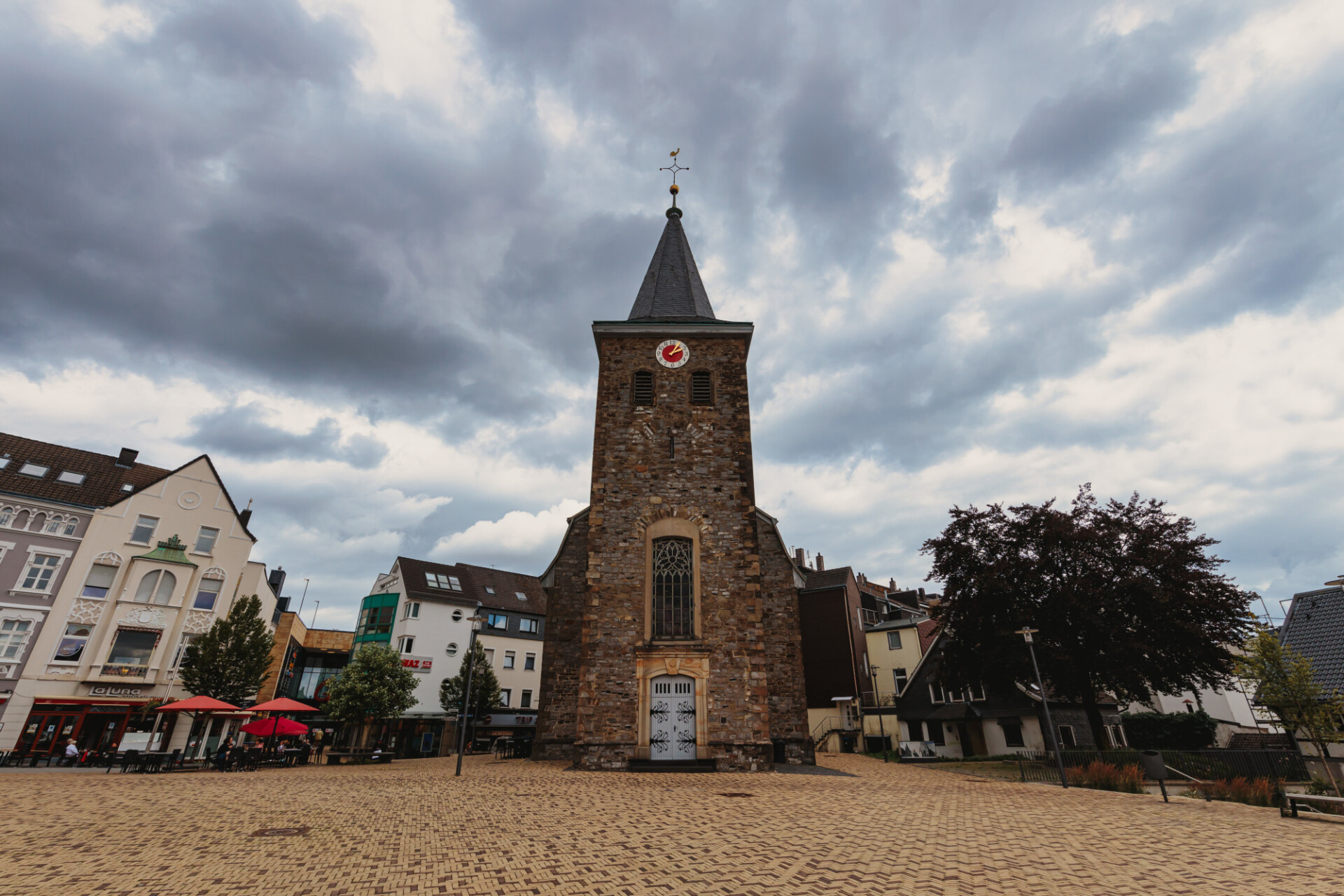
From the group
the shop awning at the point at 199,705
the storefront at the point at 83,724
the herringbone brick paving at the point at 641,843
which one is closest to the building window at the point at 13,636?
the storefront at the point at 83,724

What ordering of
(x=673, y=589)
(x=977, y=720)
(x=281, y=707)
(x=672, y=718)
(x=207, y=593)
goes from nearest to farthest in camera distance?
A: (x=672, y=718) → (x=673, y=589) → (x=281, y=707) → (x=207, y=593) → (x=977, y=720)

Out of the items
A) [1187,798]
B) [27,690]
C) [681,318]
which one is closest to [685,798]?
[1187,798]

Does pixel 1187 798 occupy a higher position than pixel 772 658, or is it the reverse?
pixel 772 658

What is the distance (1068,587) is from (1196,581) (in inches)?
161

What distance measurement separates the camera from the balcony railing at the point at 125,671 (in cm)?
2623

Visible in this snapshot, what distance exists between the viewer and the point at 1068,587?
2147 cm

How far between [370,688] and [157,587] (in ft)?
36.4

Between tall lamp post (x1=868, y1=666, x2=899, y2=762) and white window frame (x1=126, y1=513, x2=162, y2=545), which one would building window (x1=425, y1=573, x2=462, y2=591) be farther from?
tall lamp post (x1=868, y1=666, x2=899, y2=762)

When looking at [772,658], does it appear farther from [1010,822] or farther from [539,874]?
[539,874]

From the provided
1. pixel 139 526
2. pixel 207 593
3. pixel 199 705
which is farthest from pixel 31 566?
pixel 199 705

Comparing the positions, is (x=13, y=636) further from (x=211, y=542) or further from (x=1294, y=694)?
(x=1294, y=694)

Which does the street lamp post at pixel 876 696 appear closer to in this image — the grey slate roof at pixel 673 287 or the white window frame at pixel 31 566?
the grey slate roof at pixel 673 287

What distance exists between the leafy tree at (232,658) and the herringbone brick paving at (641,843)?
1182 centimetres

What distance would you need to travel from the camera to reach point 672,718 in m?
19.6
